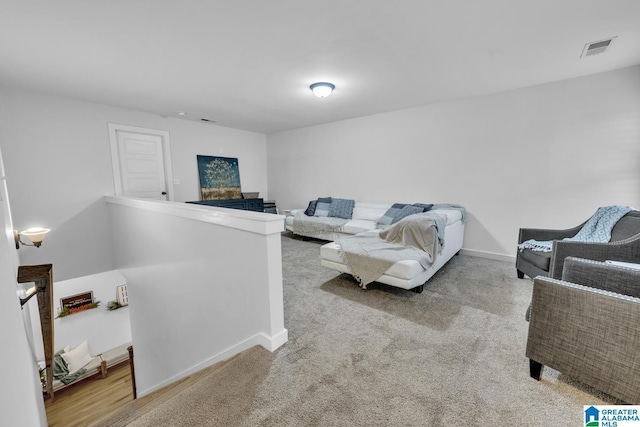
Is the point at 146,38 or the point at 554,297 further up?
the point at 146,38

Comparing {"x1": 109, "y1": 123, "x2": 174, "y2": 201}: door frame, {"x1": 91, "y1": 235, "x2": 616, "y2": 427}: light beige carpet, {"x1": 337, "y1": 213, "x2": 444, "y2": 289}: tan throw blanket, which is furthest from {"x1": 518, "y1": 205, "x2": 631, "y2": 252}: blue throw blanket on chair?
{"x1": 109, "y1": 123, "x2": 174, "y2": 201}: door frame

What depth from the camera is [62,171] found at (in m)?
3.68

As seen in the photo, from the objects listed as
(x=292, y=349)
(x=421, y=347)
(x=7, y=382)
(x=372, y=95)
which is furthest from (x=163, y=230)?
(x=372, y=95)

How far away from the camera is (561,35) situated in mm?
2086

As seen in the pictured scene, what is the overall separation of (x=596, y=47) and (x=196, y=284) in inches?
168

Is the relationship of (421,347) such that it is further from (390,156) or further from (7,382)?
(390,156)

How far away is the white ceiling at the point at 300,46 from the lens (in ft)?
5.78

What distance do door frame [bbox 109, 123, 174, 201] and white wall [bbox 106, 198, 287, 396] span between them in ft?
2.14

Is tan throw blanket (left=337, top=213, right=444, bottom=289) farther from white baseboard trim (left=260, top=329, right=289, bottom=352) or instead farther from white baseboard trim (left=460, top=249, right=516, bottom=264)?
white baseboard trim (left=460, top=249, right=516, bottom=264)

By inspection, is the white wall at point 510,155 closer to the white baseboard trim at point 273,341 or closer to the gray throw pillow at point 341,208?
the gray throw pillow at point 341,208

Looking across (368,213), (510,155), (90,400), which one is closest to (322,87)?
(368,213)

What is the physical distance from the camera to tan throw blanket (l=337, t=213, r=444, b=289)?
8.37 ft

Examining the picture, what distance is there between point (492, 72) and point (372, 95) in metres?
1.42

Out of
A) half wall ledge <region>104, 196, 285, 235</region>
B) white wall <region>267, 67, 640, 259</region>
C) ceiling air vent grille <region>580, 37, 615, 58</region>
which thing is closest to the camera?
half wall ledge <region>104, 196, 285, 235</region>
